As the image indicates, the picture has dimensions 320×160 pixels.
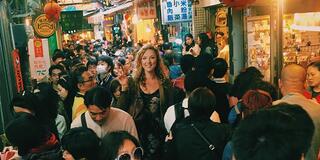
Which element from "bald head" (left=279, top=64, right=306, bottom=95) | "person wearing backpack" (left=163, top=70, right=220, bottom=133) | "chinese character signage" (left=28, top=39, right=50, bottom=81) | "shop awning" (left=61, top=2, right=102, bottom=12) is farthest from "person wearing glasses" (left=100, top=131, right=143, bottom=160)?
"shop awning" (left=61, top=2, right=102, bottom=12)

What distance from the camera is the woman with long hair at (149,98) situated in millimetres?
5223

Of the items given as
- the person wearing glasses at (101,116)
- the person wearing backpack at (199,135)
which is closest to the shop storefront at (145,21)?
the person wearing glasses at (101,116)

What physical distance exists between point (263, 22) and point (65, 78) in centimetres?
535

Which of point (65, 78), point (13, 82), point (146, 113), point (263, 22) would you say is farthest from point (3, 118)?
point (263, 22)

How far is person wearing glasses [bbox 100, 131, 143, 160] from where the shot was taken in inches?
120

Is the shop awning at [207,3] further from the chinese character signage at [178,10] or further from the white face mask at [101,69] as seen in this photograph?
the white face mask at [101,69]

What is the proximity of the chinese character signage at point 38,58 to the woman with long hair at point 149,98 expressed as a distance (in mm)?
7674

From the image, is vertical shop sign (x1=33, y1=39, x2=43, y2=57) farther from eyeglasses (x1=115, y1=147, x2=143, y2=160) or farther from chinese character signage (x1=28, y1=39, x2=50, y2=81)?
eyeglasses (x1=115, y1=147, x2=143, y2=160)

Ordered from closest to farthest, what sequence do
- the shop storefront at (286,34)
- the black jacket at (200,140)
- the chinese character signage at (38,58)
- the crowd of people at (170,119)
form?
the crowd of people at (170,119), the black jacket at (200,140), the shop storefront at (286,34), the chinese character signage at (38,58)

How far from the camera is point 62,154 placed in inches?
122

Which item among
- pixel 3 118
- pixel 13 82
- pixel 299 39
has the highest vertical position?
pixel 299 39

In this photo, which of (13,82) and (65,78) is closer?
(65,78)

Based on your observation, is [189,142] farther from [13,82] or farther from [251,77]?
[13,82]

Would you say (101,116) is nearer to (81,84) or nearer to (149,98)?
(149,98)
